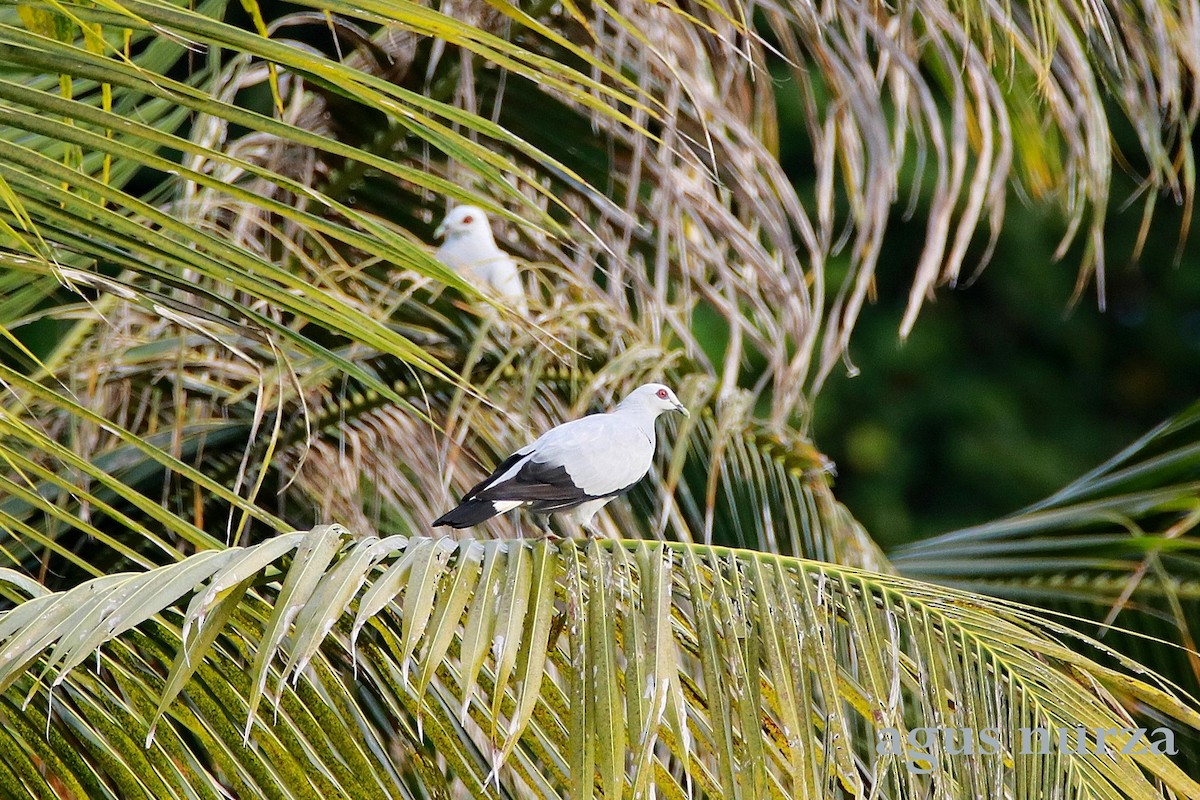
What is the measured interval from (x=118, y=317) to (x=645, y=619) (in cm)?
179

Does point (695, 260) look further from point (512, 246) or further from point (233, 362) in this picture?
point (233, 362)

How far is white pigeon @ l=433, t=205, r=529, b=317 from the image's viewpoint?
332 cm

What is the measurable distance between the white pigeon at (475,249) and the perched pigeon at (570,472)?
2.52 feet

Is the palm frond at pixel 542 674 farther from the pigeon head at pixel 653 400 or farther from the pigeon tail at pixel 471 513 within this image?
the pigeon head at pixel 653 400

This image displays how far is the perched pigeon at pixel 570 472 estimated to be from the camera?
2.19 m

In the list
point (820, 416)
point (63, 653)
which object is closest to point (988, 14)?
point (63, 653)

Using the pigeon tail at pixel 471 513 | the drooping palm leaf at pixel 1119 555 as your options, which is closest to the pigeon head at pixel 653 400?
the pigeon tail at pixel 471 513

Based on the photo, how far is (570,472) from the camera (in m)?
2.31

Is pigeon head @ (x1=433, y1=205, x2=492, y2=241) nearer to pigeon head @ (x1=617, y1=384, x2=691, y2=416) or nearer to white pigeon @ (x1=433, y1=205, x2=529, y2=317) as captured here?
white pigeon @ (x1=433, y1=205, x2=529, y2=317)

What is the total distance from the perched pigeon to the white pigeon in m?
0.77

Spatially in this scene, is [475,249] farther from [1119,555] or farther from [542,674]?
[542,674]

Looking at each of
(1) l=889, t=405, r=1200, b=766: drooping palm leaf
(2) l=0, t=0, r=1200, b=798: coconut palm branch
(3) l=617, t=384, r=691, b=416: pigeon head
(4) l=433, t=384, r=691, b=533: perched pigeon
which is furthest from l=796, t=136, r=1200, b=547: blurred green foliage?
(4) l=433, t=384, r=691, b=533: perched pigeon

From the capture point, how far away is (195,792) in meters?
1.53

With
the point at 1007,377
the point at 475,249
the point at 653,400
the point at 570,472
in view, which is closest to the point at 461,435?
the point at 570,472
